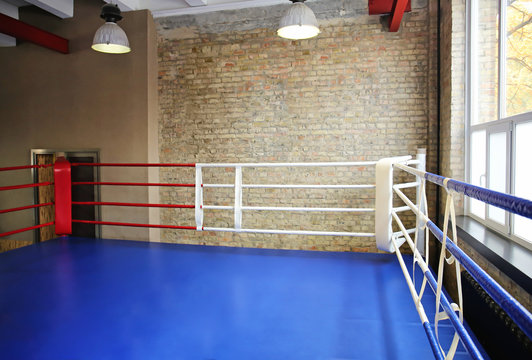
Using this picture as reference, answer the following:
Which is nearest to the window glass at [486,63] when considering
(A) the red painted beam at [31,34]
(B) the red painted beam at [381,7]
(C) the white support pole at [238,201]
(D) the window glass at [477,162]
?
(D) the window glass at [477,162]

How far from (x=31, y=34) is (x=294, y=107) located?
404cm

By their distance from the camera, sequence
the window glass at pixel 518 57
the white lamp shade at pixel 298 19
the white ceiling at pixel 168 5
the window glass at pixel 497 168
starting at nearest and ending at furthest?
the window glass at pixel 518 57 → the window glass at pixel 497 168 → the white lamp shade at pixel 298 19 → the white ceiling at pixel 168 5

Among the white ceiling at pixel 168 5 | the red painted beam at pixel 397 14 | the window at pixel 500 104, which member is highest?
the white ceiling at pixel 168 5

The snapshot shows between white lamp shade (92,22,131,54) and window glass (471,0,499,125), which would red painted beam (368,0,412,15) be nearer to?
window glass (471,0,499,125)

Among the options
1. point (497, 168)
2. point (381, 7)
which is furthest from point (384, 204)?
point (381, 7)

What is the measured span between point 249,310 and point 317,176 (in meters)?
3.16

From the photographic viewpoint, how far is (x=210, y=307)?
2.51 metres

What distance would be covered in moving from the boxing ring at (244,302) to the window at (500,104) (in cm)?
78

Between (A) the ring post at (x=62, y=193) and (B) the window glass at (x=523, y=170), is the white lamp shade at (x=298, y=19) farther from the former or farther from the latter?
(A) the ring post at (x=62, y=193)

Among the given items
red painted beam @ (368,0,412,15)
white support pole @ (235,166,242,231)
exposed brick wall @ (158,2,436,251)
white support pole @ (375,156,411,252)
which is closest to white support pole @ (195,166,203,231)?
white support pole @ (235,166,242,231)

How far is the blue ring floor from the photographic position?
202 cm

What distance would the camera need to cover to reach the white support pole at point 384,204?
123 inches

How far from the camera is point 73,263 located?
3.56 meters

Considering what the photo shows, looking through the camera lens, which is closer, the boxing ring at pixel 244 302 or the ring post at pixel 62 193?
the boxing ring at pixel 244 302
